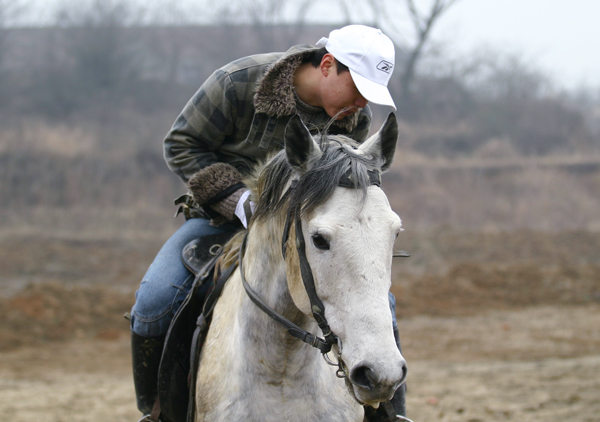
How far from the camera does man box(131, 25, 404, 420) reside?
2.73 meters

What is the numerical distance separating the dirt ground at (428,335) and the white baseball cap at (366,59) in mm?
4037

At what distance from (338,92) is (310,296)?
1139mm

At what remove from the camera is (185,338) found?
292 cm

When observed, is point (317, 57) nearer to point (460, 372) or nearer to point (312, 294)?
point (312, 294)

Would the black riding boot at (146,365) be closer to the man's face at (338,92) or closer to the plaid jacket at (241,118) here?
the plaid jacket at (241,118)

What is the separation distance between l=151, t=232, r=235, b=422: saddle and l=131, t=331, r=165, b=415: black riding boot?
0.17m

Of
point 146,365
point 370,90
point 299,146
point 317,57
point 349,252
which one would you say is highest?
point 317,57

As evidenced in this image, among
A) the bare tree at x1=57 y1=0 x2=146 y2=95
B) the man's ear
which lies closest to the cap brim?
the man's ear

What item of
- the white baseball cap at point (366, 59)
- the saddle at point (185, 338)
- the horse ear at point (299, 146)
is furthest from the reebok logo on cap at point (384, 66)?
the saddle at point (185, 338)

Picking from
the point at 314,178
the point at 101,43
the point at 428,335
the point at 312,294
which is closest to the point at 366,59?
the point at 314,178

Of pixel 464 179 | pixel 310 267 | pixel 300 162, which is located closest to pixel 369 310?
pixel 310 267

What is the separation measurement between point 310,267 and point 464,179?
18447 mm

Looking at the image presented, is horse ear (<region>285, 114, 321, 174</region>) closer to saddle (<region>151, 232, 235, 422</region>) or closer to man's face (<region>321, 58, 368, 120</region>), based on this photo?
man's face (<region>321, 58, 368, 120</region>)

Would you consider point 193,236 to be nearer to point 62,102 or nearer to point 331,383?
point 331,383
